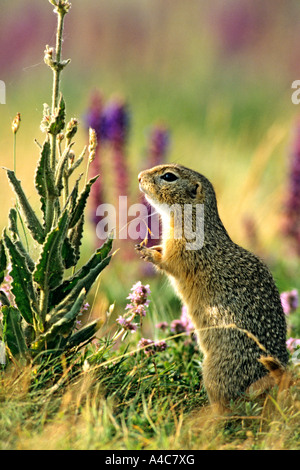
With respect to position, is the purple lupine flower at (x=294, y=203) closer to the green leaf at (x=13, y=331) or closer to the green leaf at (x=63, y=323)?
the green leaf at (x=63, y=323)

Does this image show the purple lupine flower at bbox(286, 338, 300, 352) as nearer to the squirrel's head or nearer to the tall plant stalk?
the squirrel's head

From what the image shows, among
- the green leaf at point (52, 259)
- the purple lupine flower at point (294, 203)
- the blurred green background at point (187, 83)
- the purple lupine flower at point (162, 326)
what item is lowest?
the purple lupine flower at point (162, 326)

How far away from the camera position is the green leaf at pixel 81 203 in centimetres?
412

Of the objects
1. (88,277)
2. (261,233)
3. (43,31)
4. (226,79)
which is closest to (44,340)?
(88,277)

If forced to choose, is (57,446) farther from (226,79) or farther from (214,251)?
(226,79)

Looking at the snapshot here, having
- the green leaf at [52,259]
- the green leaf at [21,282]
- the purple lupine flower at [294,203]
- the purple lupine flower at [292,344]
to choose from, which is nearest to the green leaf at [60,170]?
the green leaf at [52,259]

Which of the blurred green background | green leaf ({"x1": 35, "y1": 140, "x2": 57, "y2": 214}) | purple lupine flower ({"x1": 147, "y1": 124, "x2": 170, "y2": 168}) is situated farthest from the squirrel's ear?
the blurred green background

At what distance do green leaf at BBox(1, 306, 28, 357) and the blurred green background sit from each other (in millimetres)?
3220

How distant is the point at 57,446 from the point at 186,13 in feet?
66.3

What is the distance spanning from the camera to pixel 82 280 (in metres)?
4.12

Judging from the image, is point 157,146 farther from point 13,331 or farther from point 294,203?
point 13,331

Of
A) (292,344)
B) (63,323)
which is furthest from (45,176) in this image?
(292,344)

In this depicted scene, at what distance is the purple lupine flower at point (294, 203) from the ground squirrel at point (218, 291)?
11.4 ft

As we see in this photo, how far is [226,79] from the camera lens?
17453 mm
